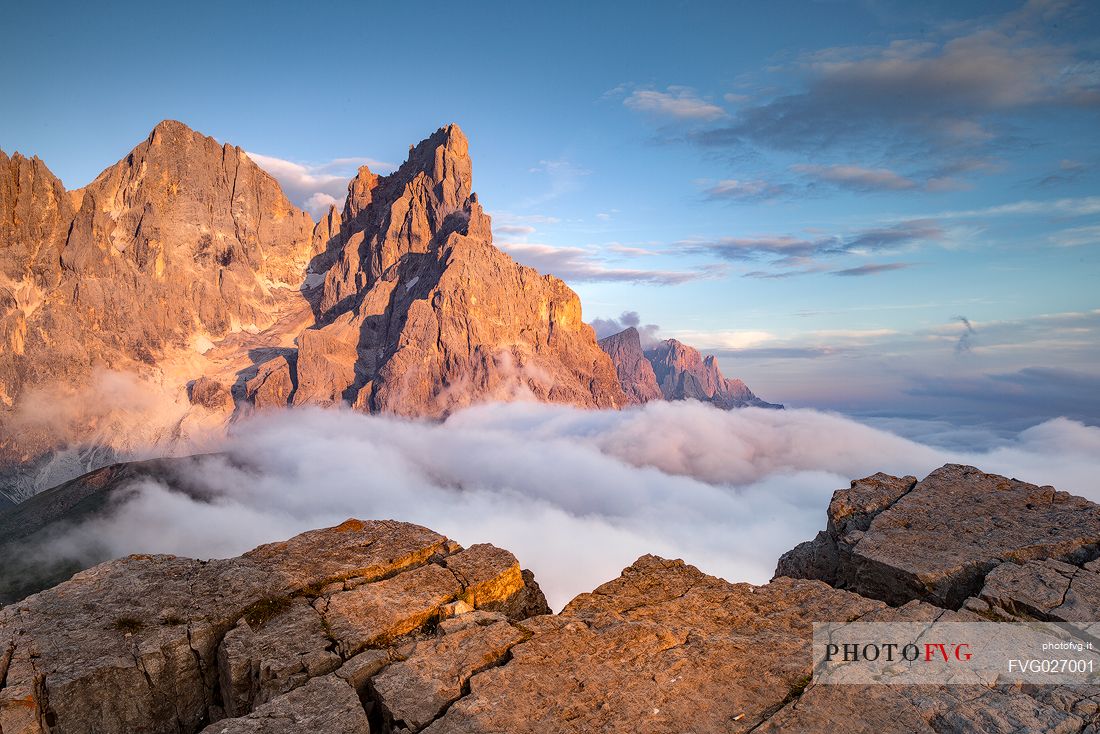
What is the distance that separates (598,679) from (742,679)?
2.90m

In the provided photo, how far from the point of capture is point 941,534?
1780 cm

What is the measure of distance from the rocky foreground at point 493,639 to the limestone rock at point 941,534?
0.29 ft

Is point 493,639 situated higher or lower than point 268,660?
higher

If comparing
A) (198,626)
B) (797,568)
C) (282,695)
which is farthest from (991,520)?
(198,626)

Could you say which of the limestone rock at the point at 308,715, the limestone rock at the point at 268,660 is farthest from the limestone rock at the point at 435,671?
the limestone rock at the point at 268,660

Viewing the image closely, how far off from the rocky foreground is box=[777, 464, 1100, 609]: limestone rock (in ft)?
0.29

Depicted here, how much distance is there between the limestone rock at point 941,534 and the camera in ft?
51.6

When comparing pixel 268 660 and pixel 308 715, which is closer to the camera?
pixel 308 715

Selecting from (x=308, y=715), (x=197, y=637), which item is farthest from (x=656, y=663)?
(x=197, y=637)

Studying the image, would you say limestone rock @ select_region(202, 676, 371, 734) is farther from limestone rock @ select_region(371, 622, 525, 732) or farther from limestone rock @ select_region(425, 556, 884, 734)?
limestone rock @ select_region(425, 556, 884, 734)

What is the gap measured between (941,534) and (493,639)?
14653mm

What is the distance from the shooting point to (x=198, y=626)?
44.4 feet

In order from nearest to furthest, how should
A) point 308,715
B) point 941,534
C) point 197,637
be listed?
point 308,715 < point 197,637 < point 941,534

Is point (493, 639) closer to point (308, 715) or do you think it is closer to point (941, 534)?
point (308, 715)
